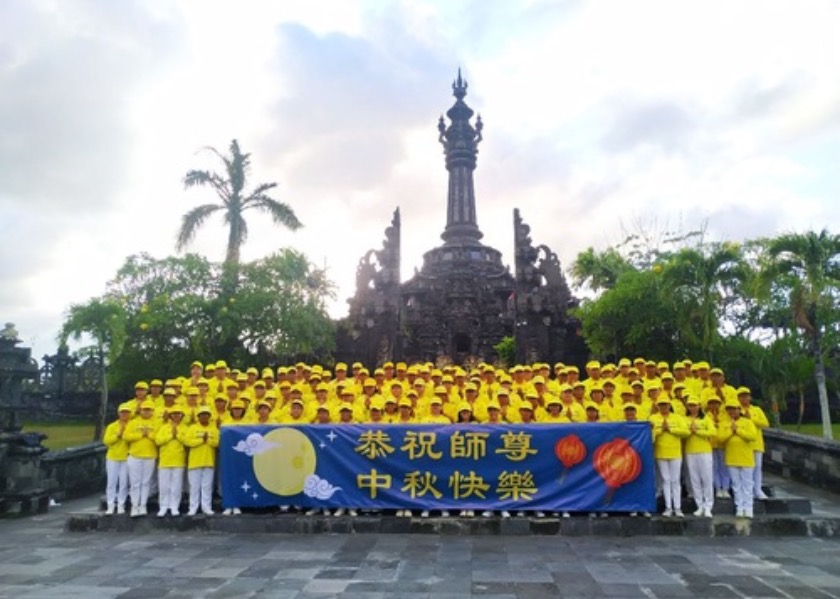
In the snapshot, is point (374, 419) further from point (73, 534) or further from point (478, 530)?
point (73, 534)

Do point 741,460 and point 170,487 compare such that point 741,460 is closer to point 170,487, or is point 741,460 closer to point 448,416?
point 448,416

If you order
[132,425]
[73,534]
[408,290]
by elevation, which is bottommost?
[73,534]

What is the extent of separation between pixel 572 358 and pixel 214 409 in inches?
645

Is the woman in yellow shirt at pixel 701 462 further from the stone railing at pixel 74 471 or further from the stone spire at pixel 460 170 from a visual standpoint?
the stone spire at pixel 460 170

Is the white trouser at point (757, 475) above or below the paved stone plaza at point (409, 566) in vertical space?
above

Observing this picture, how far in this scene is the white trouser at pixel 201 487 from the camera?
8.91m

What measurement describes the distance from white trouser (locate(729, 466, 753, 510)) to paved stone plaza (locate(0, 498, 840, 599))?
568 mm

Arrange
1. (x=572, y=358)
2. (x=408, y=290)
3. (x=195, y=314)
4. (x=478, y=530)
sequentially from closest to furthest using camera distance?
(x=478, y=530), (x=195, y=314), (x=572, y=358), (x=408, y=290)

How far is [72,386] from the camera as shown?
21641 mm

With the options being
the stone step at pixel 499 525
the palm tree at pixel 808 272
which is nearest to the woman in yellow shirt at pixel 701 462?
the stone step at pixel 499 525

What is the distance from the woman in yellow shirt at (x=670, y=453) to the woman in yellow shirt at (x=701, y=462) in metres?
0.12

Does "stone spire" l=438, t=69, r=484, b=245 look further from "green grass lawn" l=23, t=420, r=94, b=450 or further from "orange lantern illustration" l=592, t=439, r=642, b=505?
"orange lantern illustration" l=592, t=439, r=642, b=505

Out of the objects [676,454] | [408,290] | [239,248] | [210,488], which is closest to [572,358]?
[408,290]

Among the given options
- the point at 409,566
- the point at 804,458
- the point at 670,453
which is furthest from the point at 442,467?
the point at 804,458
